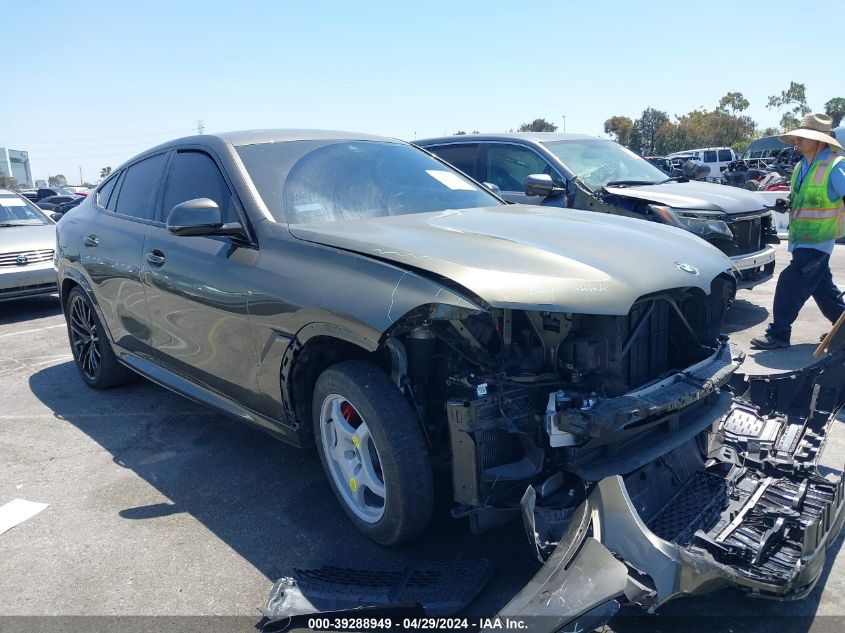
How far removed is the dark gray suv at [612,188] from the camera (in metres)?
6.59

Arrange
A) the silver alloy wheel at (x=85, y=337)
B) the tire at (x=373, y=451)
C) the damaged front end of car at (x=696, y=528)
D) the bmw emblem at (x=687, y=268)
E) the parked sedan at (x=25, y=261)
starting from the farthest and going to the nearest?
the parked sedan at (x=25, y=261) < the silver alloy wheel at (x=85, y=337) < the bmw emblem at (x=687, y=268) < the tire at (x=373, y=451) < the damaged front end of car at (x=696, y=528)

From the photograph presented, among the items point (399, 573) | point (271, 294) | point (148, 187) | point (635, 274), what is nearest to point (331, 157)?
point (271, 294)

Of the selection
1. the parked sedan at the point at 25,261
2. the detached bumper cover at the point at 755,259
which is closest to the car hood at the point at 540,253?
the detached bumper cover at the point at 755,259

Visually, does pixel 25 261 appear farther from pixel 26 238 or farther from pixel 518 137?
pixel 518 137

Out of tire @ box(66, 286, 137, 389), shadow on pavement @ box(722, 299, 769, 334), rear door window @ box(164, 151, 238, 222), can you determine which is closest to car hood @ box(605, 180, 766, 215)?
shadow on pavement @ box(722, 299, 769, 334)

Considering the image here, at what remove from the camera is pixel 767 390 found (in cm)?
373

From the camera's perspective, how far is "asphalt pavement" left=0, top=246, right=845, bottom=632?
280 cm

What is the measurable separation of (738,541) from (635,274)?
3.44 feet

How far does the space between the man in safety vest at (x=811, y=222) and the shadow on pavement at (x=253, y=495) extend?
387cm

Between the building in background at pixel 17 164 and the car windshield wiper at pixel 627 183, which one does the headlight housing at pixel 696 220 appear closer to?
the car windshield wiper at pixel 627 183

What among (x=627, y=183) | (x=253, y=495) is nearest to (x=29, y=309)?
(x=253, y=495)

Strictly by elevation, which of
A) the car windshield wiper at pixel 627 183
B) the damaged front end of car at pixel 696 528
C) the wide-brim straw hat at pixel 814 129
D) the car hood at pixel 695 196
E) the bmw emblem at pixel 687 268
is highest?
the wide-brim straw hat at pixel 814 129

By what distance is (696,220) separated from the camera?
6555 millimetres

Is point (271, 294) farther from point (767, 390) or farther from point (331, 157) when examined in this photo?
point (767, 390)
